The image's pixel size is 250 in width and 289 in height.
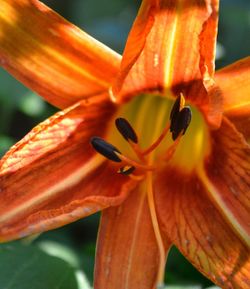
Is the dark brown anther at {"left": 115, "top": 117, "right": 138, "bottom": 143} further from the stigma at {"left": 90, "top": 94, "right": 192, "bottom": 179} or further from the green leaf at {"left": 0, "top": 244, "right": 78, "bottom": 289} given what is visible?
the green leaf at {"left": 0, "top": 244, "right": 78, "bottom": 289}

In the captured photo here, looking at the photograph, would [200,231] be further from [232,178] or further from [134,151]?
[134,151]

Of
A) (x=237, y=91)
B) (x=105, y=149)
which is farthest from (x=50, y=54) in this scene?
(x=237, y=91)

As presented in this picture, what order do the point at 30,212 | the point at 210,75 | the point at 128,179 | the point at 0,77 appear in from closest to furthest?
the point at 210,75 → the point at 30,212 → the point at 128,179 → the point at 0,77

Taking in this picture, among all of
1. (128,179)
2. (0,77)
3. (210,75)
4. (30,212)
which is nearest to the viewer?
(210,75)

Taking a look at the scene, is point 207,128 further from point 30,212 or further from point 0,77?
point 0,77

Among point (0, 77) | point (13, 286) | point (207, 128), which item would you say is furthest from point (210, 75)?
point (0, 77)

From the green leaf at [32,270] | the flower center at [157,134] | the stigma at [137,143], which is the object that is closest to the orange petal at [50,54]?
the stigma at [137,143]

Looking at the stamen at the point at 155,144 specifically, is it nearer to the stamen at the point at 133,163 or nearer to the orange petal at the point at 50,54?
the stamen at the point at 133,163
